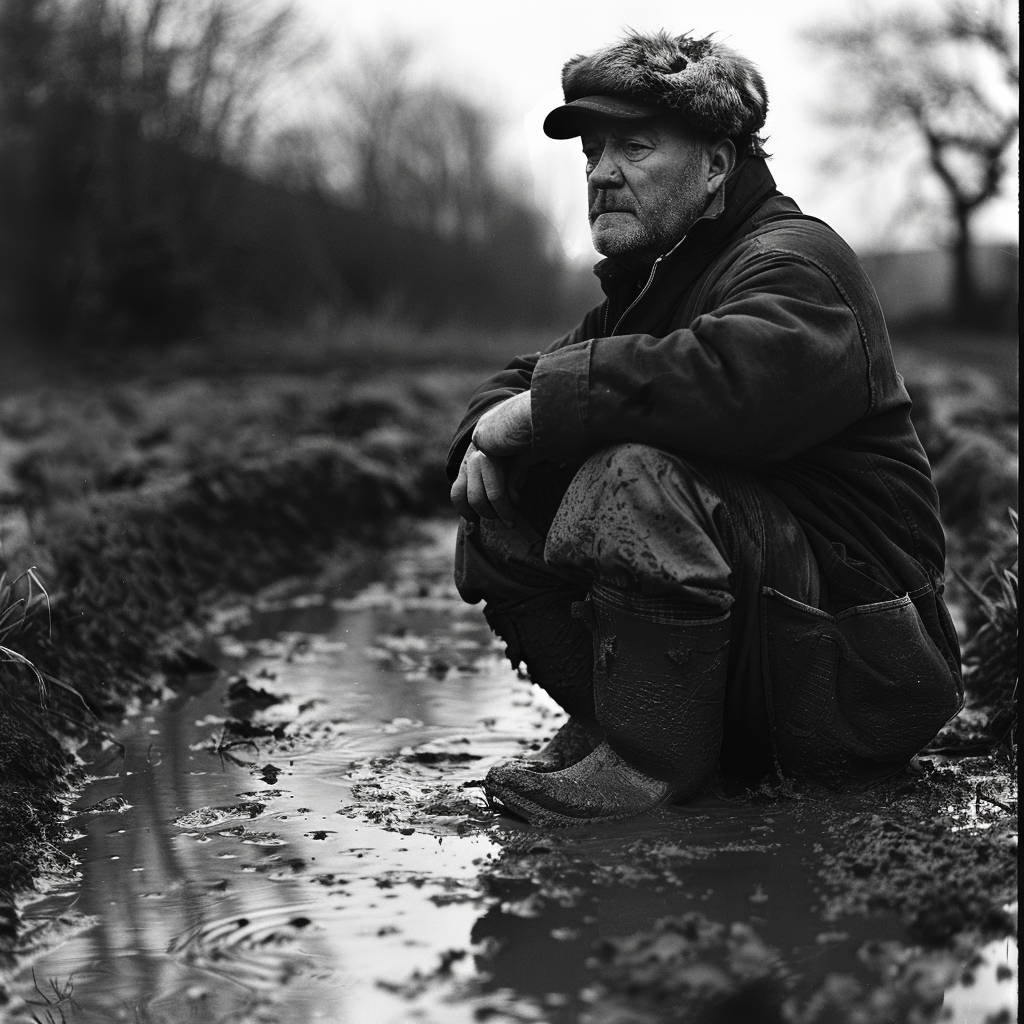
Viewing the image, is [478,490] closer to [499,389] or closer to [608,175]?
[499,389]

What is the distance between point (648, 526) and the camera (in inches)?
97.6

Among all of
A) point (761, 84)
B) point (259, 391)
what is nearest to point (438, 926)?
point (761, 84)

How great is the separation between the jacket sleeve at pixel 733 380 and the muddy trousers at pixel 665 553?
78 mm

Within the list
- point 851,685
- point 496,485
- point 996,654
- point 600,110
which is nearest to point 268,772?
point 496,485

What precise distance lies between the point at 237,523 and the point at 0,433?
335 centimetres

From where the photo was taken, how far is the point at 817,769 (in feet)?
9.05

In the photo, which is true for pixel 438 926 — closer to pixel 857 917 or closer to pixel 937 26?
pixel 857 917

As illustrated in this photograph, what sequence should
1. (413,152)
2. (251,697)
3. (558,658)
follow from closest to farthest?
(558,658), (251,697), (413,152)

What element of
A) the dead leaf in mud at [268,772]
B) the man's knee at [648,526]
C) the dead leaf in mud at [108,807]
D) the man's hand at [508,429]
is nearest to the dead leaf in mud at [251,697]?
the dead leaf in mud at [268,772]

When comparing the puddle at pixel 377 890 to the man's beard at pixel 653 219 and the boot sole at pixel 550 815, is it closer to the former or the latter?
the boot sole at pixel 550 815

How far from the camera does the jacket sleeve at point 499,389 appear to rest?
3059 millimetres

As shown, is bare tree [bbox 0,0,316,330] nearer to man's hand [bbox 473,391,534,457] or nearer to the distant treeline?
the distant treeline

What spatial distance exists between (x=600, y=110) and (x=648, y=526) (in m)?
0.94

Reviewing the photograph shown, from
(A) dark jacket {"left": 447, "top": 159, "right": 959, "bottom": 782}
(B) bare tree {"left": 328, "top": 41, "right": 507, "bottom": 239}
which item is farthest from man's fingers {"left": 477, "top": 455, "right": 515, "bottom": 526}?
(B) bare tree {"left": 328, "top": 41, "right": 507, "bottom": 239}
